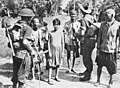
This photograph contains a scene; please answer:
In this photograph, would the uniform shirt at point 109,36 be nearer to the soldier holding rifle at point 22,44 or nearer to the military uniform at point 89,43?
the military uniform at point 89,43

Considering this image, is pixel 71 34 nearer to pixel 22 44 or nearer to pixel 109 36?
pixel 109 36

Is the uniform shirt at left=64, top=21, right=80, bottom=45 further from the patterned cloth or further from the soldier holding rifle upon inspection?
the soldier holding rifle

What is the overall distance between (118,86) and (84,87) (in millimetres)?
961

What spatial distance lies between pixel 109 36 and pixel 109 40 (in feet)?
Result: 0.33

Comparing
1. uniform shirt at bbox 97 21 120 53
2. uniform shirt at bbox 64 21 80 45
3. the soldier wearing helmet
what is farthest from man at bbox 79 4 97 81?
the soldier wearing helmet

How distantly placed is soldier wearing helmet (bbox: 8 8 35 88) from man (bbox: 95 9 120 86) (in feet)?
7.21

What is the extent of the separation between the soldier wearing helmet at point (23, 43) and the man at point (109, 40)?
7.21 ft

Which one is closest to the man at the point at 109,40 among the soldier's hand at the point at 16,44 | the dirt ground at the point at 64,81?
the dirt ground at the point at 64,81

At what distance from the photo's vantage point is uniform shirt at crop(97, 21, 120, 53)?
592cm

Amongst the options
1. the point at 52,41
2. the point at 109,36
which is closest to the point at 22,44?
the point at 52,41

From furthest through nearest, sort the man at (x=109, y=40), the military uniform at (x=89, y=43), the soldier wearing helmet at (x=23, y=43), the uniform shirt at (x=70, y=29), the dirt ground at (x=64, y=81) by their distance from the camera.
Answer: the uniform shirt at (x=70, y=29) < the dirt ground at (x=64, y=81) < the military uniform at (x=89, y=43) < the man at (x=109, y=40) < the soldier wearing helmet at (x=23, y=43)

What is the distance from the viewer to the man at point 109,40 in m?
5.91

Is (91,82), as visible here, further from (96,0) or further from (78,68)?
(96,0)

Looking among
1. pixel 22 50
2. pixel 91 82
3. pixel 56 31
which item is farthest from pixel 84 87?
pixel 22 50
